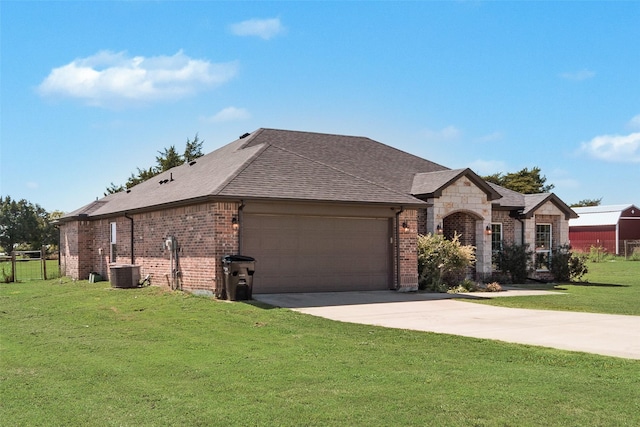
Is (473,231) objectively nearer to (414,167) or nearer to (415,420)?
(414,167)

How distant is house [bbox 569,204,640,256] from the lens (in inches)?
→ 2222

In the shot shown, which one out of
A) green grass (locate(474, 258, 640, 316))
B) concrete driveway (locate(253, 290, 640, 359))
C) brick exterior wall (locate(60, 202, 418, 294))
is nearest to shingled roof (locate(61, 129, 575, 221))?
brick exterior wall (locate(60, 202, 418, 294))

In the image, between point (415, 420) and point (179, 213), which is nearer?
point (415, 420)

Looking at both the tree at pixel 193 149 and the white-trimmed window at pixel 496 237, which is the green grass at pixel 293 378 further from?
the tree at pixel 193 149

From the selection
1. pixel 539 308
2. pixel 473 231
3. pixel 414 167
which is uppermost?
pixel 414 167

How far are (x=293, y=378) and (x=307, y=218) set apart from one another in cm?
1065

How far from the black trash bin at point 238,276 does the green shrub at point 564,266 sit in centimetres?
1483

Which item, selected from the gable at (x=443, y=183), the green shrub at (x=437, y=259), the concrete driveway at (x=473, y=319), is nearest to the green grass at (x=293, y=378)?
the concrete driveway at (x=473, y=319)

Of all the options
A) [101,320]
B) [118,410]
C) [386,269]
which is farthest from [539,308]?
[118,410]

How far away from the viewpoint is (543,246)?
26.5m

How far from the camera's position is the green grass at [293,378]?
652 cm

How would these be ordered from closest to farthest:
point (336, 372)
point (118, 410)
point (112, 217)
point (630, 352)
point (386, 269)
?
point (118, 410), point (336, 372), point (630, 352), point (386, 269), point (112, 217)

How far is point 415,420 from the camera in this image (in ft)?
20.7

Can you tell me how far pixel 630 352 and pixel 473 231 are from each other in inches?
565
